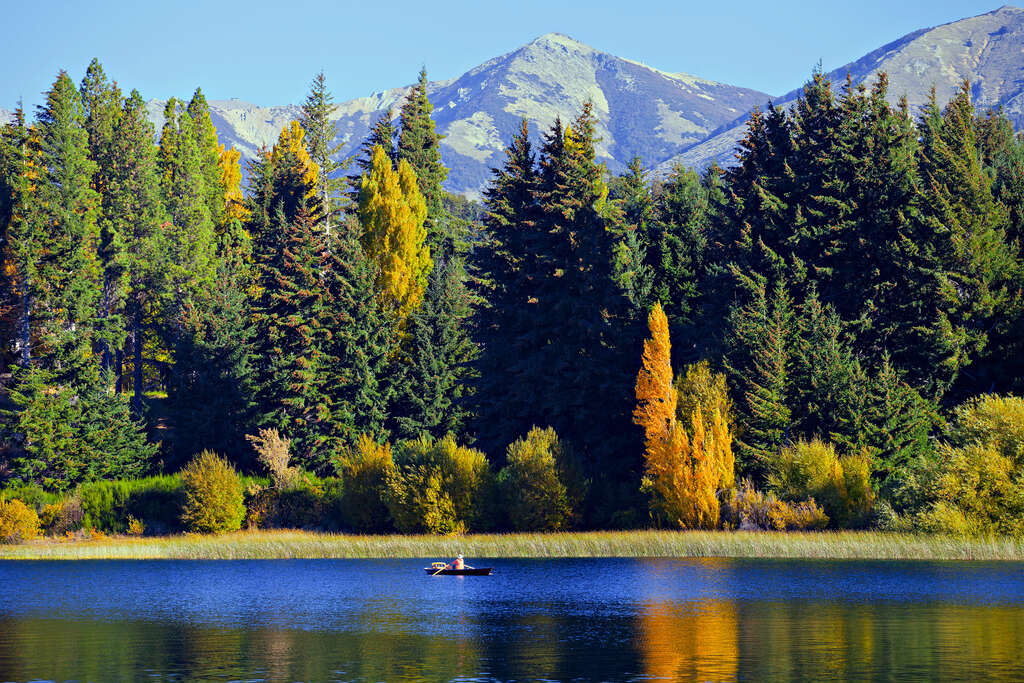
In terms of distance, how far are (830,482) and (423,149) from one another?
5733cm

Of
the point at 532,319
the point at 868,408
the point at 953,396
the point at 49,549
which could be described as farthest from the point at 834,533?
the point at 49,549

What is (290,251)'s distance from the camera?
300 feet

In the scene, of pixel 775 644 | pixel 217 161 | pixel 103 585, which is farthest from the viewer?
pixel 217 161

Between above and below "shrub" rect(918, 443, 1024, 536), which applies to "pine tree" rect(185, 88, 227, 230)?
above

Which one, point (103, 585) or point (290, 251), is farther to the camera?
point (290, 251)

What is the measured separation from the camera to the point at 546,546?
224ft

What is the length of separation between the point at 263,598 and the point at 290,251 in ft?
151

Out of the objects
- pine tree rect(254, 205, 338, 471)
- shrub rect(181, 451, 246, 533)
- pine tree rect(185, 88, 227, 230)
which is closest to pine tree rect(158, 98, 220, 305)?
pine tree rect(185, 88, 227, 230)

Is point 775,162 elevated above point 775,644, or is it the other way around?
point 775,162

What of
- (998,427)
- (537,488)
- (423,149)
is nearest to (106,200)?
(423,149)

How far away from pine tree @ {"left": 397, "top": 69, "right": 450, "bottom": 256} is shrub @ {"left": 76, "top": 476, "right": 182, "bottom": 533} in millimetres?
33539

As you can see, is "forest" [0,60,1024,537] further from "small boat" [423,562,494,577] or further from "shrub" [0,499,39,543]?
"small boat" [423,562,494,577]

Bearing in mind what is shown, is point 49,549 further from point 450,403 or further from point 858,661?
point 858,661

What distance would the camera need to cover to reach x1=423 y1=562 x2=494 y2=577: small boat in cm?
5669
